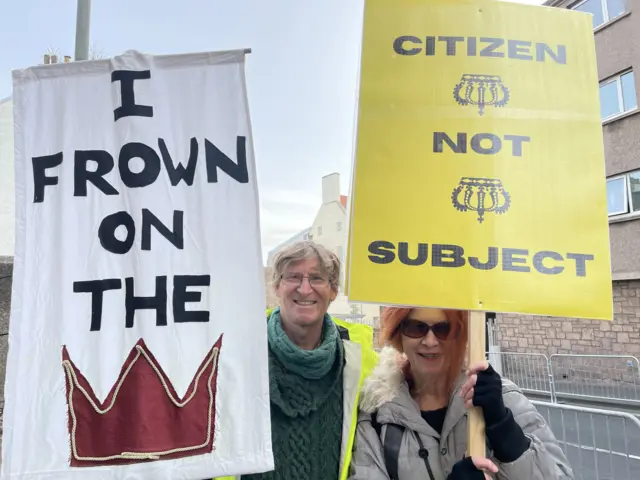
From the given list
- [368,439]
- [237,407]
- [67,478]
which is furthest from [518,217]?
[67,478]

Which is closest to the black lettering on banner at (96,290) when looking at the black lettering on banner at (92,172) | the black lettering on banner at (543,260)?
the black lettering on banner at (92,172)

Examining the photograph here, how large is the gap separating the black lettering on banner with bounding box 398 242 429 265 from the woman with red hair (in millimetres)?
264

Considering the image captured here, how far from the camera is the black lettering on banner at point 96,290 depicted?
193 centimetres

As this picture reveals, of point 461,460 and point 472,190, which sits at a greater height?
point 472,190

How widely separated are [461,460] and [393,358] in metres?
0.57

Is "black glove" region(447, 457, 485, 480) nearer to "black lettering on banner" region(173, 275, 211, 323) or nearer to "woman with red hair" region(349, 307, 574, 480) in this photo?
"woman with red hair" region(349, 307, 574, 480)

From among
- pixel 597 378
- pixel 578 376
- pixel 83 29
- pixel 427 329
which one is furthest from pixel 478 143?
pixel 578 376

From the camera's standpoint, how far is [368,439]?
2.08 metres

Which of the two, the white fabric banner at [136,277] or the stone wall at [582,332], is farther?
the stone wall at [582,332]

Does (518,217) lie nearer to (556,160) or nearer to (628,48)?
(556,160)

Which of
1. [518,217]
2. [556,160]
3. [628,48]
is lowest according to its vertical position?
[518,217]

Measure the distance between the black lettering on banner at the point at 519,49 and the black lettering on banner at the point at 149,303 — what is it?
1651 mm

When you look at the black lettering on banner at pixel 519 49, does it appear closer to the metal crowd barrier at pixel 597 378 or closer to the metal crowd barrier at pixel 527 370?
the metal crowd barrier at pixel 597 378

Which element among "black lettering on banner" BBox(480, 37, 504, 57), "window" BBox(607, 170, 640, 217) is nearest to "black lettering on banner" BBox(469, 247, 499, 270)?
"black lettering on banner" BBox(480, 37, 504, 57)
